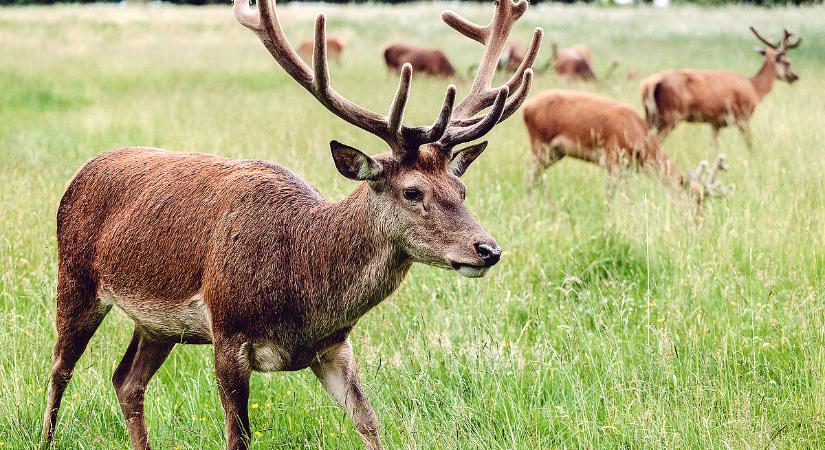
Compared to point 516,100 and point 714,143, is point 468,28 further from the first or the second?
point 714,143

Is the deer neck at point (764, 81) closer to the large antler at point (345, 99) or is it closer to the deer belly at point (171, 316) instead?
the large antler at point (345, 99)

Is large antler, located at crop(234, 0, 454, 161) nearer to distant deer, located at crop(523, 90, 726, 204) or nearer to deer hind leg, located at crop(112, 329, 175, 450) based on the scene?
deer hind leg, located at crop(112, 329, 175, 450)

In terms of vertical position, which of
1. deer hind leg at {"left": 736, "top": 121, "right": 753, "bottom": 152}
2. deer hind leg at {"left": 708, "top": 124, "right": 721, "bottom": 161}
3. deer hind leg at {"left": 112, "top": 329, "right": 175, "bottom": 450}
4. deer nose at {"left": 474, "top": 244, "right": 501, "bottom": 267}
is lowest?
deer hind leg at {"left": 708, "top": 124, "right": 721, "bottom": 161}

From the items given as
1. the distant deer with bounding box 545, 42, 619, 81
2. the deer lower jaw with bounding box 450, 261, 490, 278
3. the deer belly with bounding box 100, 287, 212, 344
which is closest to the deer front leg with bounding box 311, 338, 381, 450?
the deer belly with bounding box 100, 287, 212, 344

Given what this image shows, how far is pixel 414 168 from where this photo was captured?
336 cm

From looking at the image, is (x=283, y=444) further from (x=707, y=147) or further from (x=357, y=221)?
(x=707, y=147)

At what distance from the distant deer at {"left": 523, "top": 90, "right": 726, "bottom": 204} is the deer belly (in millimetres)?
4802

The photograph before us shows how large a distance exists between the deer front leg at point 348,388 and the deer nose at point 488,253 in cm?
74

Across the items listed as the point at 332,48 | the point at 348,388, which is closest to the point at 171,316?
the point at 348,388

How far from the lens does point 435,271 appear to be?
526cm

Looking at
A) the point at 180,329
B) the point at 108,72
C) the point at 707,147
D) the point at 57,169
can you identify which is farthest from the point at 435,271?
the point at 108,72

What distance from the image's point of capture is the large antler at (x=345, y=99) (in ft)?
10.5

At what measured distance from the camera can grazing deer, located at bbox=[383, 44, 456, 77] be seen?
21062 mm

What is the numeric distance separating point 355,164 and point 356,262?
360 millimetres
